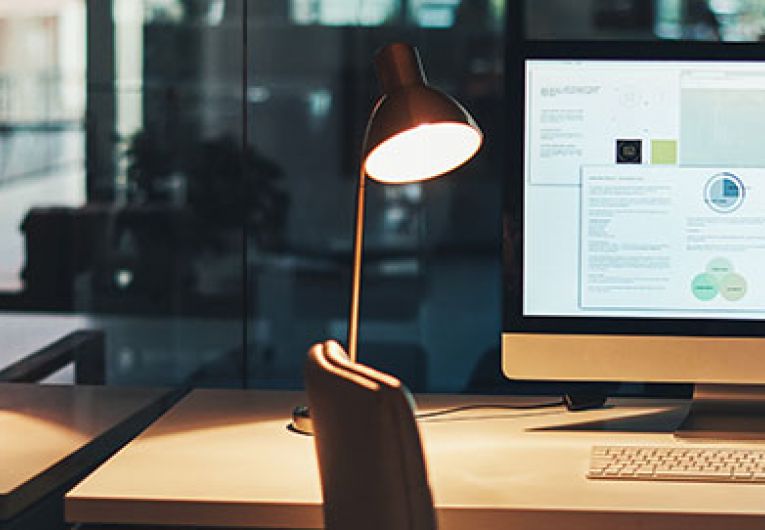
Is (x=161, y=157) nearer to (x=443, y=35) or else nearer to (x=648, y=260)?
(x=443, y=35)

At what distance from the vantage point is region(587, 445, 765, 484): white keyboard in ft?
5.93

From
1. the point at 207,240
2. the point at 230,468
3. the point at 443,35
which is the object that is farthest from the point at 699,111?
the point at 207,240

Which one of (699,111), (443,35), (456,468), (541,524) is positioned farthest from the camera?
(443,35)

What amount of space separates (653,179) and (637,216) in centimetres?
6

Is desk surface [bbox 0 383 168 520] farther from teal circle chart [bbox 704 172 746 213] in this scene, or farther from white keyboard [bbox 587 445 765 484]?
teal circle chart [bbox 704 172 746 213]

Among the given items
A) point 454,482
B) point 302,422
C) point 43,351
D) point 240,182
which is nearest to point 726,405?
point 454,482

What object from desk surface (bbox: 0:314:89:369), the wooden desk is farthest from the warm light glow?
desk surface (bbox: 0:314:89:369)

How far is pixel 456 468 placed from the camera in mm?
1865

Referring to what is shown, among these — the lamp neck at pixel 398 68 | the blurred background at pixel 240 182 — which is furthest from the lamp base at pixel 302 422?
the blurred background at pixel 240 182

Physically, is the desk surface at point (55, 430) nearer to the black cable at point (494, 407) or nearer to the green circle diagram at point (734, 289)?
the black cable at point (494, 407)

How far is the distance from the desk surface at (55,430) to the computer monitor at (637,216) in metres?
0.63

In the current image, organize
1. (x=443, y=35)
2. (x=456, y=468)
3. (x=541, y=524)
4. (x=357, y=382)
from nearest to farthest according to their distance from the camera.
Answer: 1. (x=357, y=382)
2. (x=541, y=524)
3. (x=456, y=468)
4. (x=443, y=35)

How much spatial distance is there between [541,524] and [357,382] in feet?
1.50

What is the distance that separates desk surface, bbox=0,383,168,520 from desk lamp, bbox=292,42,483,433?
308mm
